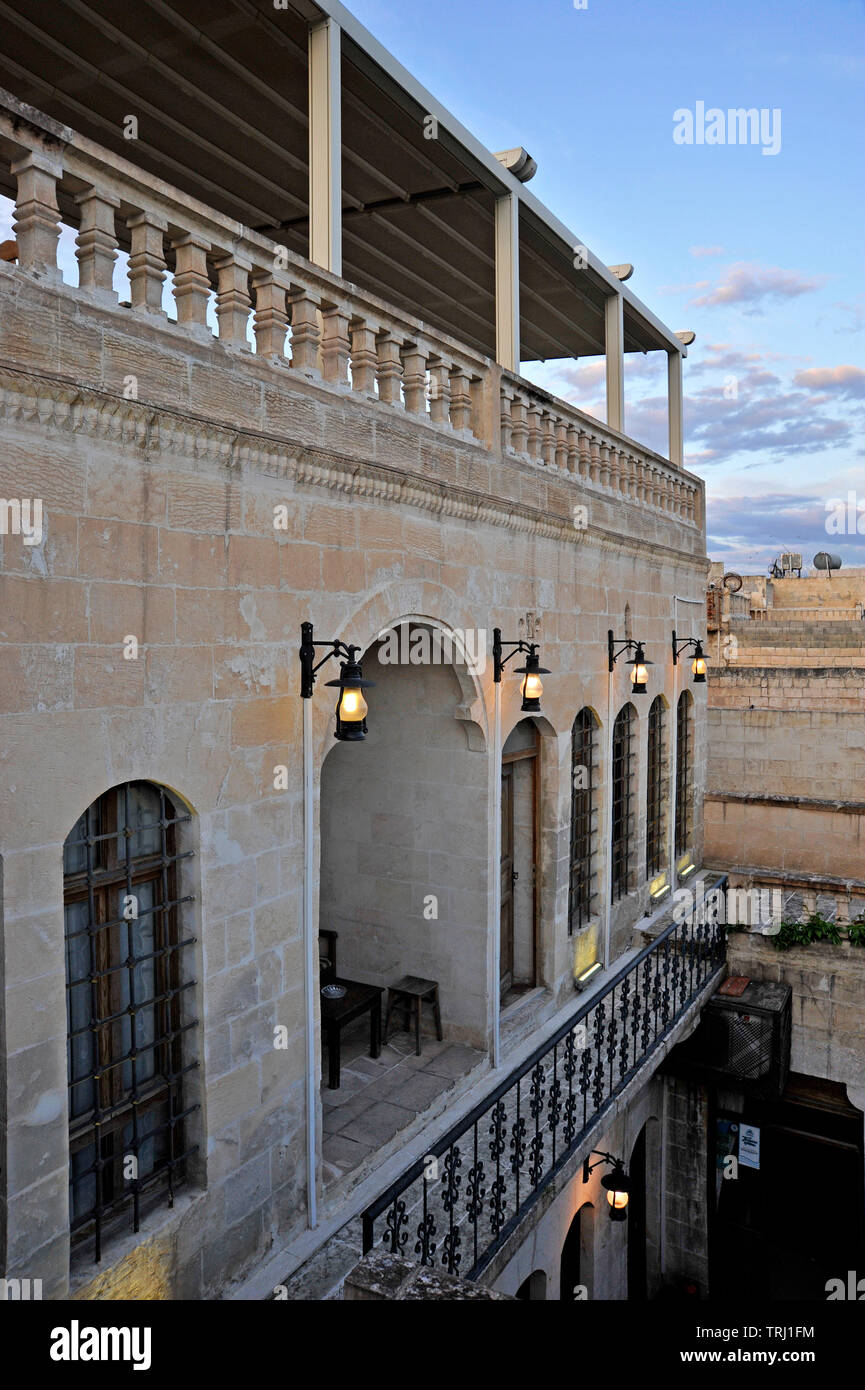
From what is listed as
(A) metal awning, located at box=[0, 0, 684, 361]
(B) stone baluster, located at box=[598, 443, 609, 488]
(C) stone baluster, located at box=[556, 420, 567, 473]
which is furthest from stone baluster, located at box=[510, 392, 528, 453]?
(B) stone baluster, located at box=[598, 443, 609, 488]

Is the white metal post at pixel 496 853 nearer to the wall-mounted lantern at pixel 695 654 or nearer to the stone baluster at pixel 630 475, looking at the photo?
the stone baluster at pixel 630 475

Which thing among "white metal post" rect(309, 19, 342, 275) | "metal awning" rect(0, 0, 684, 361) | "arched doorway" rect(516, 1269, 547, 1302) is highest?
"metal awning" rect(0, 0, 684, 361)

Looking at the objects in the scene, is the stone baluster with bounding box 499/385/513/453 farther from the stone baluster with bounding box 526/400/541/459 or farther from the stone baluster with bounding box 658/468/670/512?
the stone baluster with bounding box 658/468/670/512

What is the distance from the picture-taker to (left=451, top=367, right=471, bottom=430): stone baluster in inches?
281

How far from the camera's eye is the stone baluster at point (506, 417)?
768 cm

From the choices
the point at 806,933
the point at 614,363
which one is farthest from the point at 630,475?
the point at 806,933

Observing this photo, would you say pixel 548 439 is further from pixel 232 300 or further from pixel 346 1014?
pixel 346 1014

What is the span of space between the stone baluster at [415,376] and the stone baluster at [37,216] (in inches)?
116

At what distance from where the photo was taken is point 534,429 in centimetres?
822

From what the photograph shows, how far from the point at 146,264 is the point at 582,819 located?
6.82 m

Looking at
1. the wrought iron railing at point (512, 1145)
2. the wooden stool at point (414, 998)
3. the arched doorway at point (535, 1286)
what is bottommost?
the arched doorway at point (535, 1286)

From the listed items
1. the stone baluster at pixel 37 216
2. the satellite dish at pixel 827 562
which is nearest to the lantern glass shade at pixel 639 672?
the stone baluster at pixel 37 216

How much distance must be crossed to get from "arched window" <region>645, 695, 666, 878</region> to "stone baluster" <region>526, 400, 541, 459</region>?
437cm
